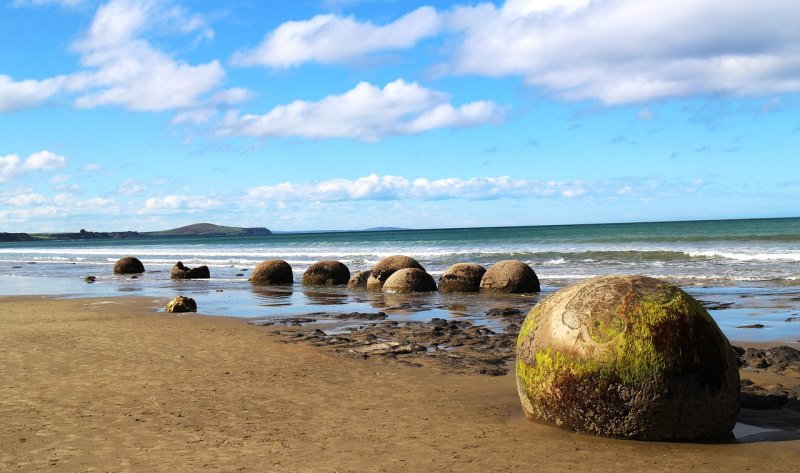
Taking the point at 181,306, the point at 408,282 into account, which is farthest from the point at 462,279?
the point at 181,306

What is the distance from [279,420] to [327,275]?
694 inches

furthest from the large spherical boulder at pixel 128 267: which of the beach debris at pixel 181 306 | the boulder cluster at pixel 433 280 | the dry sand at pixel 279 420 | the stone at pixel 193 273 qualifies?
the dry sand at pixel 279 420

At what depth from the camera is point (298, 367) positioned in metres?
9.89

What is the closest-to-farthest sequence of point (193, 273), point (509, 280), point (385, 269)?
point (509, 280), point (385, 269), point (193, 273)

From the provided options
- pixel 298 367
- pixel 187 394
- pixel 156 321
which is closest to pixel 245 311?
pixel 156 321

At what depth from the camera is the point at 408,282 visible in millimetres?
21156

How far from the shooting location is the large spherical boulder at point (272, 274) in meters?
25.9

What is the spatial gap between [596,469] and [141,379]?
5.90m

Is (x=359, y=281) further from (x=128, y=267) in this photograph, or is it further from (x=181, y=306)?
(x=128, y=267)

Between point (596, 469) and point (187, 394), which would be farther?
point (187, 394)

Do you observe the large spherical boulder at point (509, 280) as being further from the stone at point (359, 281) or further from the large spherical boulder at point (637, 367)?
the large spherical boulder at point (637, 367)

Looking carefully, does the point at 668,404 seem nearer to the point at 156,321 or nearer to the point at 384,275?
the point at 156,321

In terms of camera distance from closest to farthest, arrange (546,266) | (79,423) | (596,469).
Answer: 1. (596,469)
2. (79,423)
3. (546,266)

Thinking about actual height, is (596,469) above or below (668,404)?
below
